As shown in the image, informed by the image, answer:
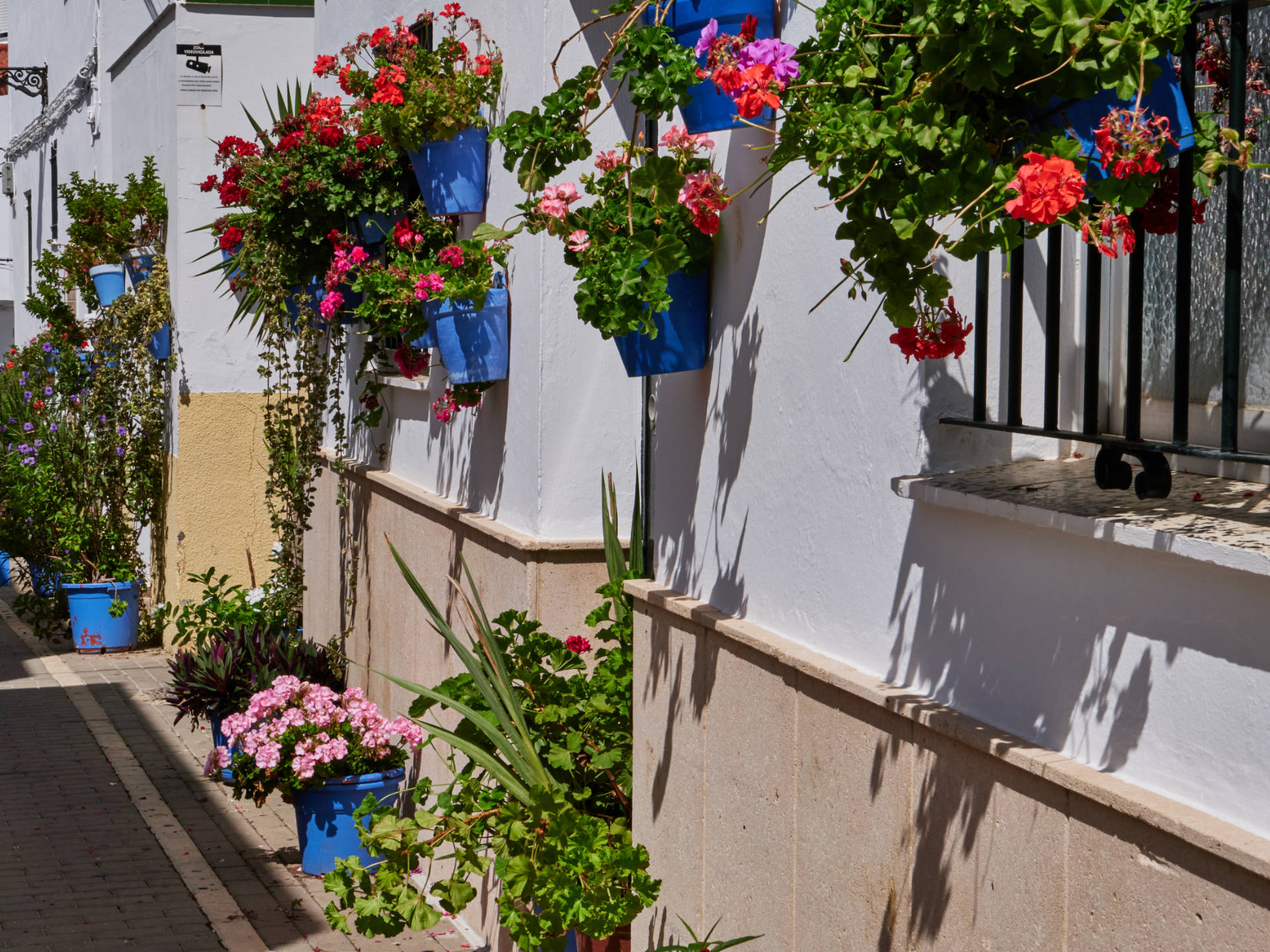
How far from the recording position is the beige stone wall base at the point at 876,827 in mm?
1893

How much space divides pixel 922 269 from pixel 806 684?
1.10m

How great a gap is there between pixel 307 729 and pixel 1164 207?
15.4 ft

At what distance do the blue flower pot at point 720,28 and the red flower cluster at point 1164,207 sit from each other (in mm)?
1158

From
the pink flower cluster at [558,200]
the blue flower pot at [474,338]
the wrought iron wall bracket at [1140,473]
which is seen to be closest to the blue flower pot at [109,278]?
the blue flower pot at [474,338]

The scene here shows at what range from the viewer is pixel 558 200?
3299 millimetres

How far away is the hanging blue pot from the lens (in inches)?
407

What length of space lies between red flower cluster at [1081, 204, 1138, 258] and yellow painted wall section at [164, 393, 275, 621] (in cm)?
892

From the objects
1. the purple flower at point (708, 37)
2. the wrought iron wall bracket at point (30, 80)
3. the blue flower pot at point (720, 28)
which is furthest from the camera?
the wrought iron wall bracket at point (30, 80)

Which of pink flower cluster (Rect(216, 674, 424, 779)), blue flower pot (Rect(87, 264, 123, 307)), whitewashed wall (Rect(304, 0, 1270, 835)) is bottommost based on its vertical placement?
pink flower cluster (Rect(216, 674, 424, 779))

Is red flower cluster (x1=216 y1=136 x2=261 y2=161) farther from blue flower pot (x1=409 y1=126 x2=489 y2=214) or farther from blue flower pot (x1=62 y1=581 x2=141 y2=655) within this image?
blue flower pot (x1=62 y1=581 x2=141 y2=655)

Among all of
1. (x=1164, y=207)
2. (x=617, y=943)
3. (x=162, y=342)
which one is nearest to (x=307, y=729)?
(x=617, y=943)

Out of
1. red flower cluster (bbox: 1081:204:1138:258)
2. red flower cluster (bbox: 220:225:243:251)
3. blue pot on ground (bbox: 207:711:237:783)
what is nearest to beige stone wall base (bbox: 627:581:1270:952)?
red flower cluster (bbox: 1081:204:1138:258)

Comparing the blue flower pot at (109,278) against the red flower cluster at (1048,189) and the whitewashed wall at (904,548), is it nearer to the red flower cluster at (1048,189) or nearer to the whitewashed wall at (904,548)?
the whitewashed wall at (904,548)

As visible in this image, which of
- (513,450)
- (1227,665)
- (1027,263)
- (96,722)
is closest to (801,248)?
(1027,263)
